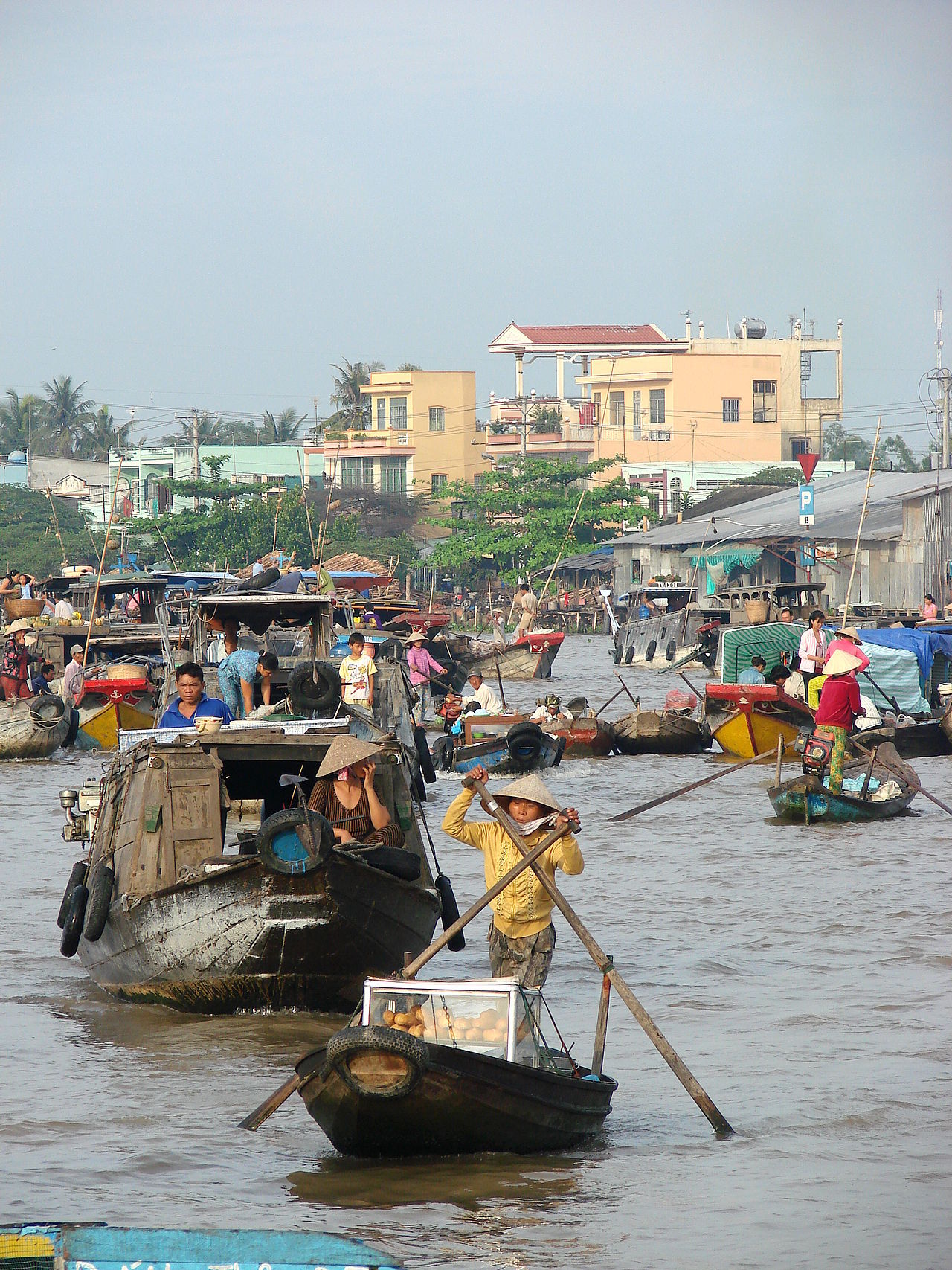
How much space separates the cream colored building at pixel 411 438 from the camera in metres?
64.6

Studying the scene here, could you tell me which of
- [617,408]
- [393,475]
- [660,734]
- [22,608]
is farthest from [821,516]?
[393,475]

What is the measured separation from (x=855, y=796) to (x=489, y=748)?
16.7ft

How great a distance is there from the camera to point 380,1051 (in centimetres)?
595

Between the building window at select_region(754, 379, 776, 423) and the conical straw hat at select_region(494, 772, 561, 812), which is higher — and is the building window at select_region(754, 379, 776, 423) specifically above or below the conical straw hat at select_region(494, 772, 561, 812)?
above

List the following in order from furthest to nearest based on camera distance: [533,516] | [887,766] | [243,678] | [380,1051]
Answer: [533,516]
[887,766]
[243,678]
[380,1051]

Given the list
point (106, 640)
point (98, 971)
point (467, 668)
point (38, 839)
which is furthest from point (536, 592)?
Result: point (98, 971)

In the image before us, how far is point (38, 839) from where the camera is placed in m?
16.1

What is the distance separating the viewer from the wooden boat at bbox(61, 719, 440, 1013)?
327 inches

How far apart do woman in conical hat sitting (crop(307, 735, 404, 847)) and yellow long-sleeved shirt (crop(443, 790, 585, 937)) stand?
141cm

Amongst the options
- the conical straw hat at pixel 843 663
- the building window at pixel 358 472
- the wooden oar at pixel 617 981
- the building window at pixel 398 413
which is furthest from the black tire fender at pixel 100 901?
the building window at pixel 398 413

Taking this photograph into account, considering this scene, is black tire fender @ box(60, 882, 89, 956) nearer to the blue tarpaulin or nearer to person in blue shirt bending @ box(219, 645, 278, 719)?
person in blue shirt bending @ box(219, 645, 278, 719)

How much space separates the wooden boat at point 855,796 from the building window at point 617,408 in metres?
50.5

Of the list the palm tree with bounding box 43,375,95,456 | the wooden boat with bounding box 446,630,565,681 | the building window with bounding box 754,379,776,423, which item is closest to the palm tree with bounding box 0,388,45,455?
the palm tree with bounding box 43,375,95,456

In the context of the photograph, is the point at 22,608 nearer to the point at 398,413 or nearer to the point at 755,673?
A: the point at 755,673
